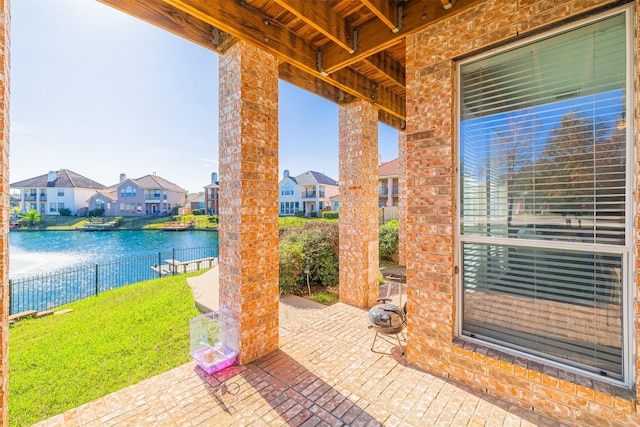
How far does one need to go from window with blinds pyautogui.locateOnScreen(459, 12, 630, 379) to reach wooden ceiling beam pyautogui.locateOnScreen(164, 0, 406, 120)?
71.6 inches

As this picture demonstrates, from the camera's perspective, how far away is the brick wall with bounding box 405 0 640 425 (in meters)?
1.98

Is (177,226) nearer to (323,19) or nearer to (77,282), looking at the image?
(77,282)

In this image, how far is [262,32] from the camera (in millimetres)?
2717

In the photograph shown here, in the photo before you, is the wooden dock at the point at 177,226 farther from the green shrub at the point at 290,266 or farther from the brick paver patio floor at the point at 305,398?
the brick paver patio floor at the point at 305,398

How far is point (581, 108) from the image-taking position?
1.96 m

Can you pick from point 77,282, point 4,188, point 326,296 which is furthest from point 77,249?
point 4,188

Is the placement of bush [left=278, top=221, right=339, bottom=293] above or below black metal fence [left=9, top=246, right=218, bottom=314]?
above

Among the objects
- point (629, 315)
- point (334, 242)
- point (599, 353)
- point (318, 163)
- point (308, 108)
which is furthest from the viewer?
point (318, 163)

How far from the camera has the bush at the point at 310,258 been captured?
19.1 feet

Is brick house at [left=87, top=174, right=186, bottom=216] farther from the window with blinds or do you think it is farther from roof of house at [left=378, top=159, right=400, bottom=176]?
the window with blinds

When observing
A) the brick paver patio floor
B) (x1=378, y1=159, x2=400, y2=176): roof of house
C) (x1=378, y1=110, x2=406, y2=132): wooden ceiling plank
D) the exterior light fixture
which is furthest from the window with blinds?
(x1=378, y1=159, x2=400, y2=176): roof of house

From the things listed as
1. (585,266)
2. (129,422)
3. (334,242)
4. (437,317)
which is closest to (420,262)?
(437,317)

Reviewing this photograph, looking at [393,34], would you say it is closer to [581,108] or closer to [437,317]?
[581,108]

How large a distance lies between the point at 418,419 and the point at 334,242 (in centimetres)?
489
